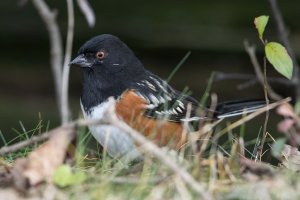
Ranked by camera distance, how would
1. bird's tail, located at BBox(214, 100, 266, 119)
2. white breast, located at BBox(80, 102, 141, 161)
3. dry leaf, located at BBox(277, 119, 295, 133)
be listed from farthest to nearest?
bird's tail, located at BBox(214, 100, 266, 119) → white breast, located at BBox(80, 102, 141, 161) → dry leaf, located at BBox(277, 119, 295, 133)

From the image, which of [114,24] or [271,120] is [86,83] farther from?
[114,24]

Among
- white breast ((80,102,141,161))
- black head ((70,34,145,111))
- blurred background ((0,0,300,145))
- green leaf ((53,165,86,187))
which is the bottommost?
blurred background ((0,0,300,145))

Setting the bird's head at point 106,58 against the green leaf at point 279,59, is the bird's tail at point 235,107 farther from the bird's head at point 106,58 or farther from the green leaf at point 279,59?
the green leaf at point 279,59

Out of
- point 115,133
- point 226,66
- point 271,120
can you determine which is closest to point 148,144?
point 115,133

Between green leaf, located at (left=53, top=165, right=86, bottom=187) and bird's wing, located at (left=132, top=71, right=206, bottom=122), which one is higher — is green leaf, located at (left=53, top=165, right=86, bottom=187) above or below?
above

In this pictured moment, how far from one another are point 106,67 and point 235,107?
764mm

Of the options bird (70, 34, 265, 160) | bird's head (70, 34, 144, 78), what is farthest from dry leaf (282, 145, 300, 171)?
bird's head (70, 34, 144, 78)

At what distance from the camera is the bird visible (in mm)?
4105

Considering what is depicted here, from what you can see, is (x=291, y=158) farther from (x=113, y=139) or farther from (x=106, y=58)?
(x=106, y=58)

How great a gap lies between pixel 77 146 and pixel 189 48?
5.35 m

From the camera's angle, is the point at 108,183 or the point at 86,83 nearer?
the point at 108,183

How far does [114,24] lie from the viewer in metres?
8.53

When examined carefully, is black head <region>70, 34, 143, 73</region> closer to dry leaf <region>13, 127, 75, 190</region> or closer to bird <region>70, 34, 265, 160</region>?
bird <region>70, 34, 265, 160</region>

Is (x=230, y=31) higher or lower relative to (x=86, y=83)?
lower
